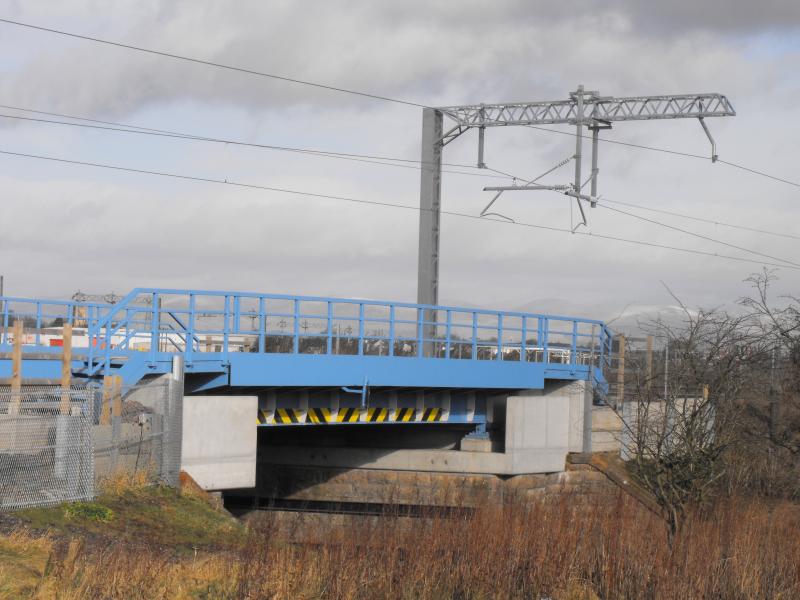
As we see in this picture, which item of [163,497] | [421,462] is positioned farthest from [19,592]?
[421,462]

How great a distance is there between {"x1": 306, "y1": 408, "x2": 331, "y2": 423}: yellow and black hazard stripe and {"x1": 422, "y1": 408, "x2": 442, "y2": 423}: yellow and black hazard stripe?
2571 millimetres

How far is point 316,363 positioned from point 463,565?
9.69 m

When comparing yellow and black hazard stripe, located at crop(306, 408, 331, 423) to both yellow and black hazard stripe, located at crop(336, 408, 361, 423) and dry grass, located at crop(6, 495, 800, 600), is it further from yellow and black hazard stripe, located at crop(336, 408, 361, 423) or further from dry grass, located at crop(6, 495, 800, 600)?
dry grass, located at crop(6, 495, 800, 600)

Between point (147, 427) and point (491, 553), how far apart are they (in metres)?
7.25

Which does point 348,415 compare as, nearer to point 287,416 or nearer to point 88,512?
point 287,416

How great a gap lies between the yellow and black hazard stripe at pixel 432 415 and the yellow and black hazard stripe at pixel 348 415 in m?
1.79

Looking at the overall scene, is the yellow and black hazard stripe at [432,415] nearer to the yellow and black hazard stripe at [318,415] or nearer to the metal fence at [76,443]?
the yellow and black hazard stripe at [318,415]

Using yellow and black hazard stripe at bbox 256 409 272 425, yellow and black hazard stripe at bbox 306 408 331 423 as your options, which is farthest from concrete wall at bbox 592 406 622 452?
yellow and black hazard stripe at bbox 256 409 272 425

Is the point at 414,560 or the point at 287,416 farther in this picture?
the point at 287,416

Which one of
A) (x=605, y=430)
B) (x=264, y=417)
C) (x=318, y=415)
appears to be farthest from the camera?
(x=605, y=430)

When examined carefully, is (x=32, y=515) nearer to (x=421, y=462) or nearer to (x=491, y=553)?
(x=491, y=553)

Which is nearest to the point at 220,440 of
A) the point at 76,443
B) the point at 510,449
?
the point at 76,443

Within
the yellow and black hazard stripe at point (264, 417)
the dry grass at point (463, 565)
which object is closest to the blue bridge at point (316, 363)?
the yellow and black hazard stripe at point (264, 417)

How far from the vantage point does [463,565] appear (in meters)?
13.3
